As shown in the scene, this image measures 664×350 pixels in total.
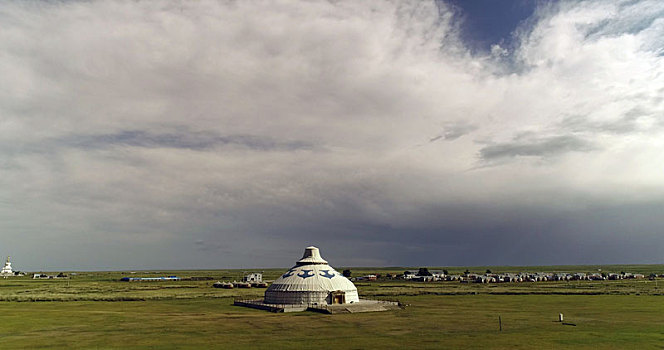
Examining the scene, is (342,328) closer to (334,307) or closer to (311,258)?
(334,307)

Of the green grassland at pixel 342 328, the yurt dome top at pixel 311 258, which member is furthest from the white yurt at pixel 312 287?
the green grassland at pixel 342 328

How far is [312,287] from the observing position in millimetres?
100500

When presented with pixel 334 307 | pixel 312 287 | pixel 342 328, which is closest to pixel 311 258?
pixel 312 287

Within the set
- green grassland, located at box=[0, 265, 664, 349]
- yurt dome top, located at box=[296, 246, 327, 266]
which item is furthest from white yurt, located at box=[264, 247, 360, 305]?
green grassland, located at box=[0, 265, 664, 349]

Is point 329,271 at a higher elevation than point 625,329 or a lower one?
higher

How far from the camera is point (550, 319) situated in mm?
79625

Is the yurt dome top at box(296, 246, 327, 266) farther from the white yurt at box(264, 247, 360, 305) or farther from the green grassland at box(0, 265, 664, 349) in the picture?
the green grassland at box(0, 265, 664, 349)

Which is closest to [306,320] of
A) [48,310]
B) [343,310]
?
[343,310]

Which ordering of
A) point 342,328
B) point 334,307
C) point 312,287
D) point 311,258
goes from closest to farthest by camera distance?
point 342,328, point 334,307, point 312,287, point 311,258

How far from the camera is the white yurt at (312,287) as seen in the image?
326 ft

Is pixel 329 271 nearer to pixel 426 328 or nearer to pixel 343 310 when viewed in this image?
pixel 343 310

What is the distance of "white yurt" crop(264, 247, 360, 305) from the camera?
9944 cm

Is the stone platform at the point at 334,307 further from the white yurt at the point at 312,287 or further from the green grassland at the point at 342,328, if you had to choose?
the green grassland at the point at 342,328

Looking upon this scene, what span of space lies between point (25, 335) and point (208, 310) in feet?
123
